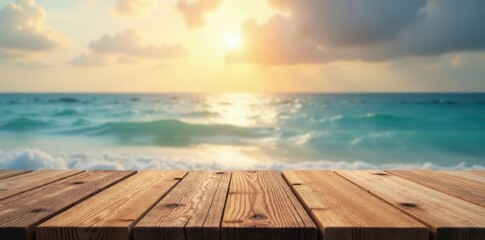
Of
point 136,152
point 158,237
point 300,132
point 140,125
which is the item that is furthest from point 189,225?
point 140,125

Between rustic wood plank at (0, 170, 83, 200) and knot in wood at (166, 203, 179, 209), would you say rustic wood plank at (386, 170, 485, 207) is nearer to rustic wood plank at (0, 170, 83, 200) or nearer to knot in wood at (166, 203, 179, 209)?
knot in wood at (166, 203, 179, 209)

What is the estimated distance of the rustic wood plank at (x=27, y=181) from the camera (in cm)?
175

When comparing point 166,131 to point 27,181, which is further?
point 166,131

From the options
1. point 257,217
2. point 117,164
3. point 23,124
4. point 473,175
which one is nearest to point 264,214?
point 257,217

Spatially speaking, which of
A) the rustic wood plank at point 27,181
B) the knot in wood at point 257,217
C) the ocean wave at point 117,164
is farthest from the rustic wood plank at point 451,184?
the ocean wave at point 117,164

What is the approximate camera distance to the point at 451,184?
1.94m

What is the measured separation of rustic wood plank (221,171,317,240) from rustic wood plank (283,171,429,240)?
0.05 meters

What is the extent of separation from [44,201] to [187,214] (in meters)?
0.59

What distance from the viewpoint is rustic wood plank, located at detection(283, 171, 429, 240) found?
1152mm

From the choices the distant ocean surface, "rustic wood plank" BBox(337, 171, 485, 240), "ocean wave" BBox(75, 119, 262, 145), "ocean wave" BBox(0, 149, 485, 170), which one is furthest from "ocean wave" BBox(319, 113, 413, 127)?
"rustic wood plank" BBox(337, 171, 485, 240)

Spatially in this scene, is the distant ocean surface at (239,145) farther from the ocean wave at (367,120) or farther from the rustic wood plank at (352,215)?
the rustic wood plank at (352,215)

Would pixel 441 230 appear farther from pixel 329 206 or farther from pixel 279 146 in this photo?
pixel 279 146

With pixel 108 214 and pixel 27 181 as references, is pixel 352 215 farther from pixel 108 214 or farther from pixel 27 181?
pixel 27 181

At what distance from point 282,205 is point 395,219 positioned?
1.22 ft
